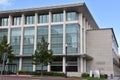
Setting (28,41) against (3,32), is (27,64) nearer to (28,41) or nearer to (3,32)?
(28,41)

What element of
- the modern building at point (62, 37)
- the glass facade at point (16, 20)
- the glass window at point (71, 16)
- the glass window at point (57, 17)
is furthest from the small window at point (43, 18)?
the glass facade at point (16, 20)

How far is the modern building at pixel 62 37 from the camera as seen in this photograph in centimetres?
6412

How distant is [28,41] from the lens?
69000mm

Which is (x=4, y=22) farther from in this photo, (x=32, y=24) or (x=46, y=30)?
(x=46, y=30)

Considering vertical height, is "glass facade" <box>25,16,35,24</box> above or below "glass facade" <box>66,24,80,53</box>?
above

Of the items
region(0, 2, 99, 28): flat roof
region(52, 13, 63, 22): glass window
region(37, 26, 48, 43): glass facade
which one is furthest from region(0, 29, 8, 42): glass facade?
region(52, 13, 63, 22): glass window

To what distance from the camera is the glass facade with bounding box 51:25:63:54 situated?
2569 inches

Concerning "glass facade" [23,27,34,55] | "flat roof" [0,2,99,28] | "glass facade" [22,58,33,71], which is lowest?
"glass facade" [22,58,33,71]

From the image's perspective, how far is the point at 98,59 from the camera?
69938 mm

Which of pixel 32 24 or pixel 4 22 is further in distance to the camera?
pixel 4 22

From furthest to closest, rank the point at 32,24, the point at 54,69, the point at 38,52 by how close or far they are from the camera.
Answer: the point at 32,24 → the point at 54,69 → the point at 38,52

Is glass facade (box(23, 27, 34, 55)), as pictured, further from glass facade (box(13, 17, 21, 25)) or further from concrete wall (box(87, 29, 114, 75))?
concrete wall (box(87, 29, 114, 75))

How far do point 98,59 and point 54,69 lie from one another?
43.2 feet


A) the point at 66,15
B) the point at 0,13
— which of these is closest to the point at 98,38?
the point at 66,15
